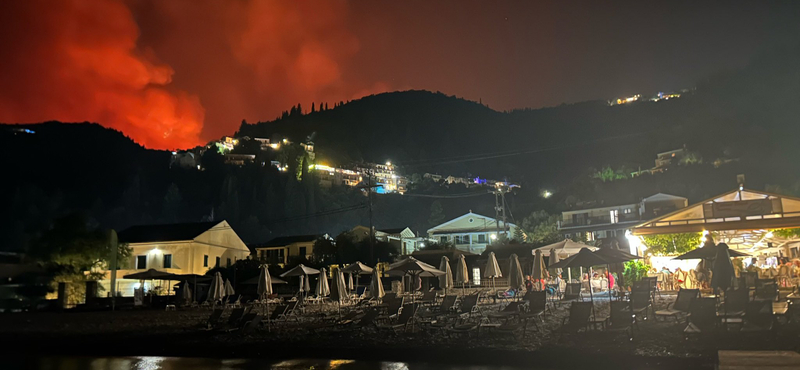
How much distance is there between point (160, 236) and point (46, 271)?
2050cm

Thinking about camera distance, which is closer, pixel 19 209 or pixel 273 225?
pixel 19 209

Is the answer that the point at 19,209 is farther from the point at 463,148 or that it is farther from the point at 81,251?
the point at 463,148

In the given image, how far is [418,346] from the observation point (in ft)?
42.9

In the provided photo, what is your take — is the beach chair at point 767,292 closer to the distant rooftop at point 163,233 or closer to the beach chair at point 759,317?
the beach chair at point 759,317

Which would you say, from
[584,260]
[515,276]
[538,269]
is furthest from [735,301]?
[538,269]

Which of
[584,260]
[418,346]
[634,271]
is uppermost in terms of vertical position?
[584,260]

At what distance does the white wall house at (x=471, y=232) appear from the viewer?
67.4 metres

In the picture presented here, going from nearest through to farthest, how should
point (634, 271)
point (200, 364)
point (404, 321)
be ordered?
point (200, 364)
point (404, 321)
point (634, 271)

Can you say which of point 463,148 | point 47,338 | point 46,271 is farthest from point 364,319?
point 463,148

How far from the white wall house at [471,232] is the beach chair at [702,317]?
54828 millimetres

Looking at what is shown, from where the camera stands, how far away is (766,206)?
20562 mm

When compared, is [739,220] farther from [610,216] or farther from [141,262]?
[141,262]

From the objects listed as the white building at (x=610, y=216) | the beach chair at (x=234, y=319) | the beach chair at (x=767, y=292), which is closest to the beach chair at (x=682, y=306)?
the beach chair at (x=767, y=292)

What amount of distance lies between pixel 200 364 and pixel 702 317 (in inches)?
449
